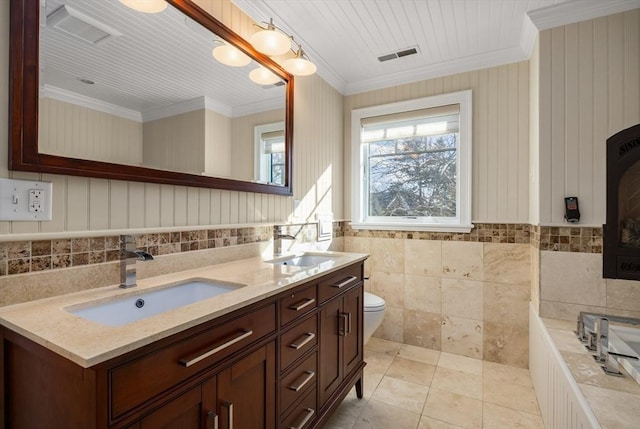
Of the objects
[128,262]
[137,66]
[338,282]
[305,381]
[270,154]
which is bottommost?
[305,381]

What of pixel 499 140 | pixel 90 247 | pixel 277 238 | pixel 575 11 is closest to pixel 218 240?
pixel 277 238

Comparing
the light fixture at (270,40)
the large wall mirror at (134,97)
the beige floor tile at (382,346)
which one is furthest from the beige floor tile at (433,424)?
the light fixture at (270,40)

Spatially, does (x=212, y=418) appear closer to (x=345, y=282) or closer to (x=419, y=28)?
(x=345, y=282)

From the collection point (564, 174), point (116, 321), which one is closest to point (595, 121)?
point (564, 174)

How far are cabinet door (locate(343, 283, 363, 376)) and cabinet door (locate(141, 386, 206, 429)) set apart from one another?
3.32ft

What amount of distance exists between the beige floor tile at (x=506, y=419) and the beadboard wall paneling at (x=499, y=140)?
132 cm

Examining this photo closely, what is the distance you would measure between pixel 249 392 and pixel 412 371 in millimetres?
1681

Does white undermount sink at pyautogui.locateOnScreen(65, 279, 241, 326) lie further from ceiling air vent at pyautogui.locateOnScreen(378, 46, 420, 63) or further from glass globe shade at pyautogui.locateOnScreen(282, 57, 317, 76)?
ceiling air vent at pyautogui.locateOnScreen(378, 46, 420, 63)

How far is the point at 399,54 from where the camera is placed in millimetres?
2520

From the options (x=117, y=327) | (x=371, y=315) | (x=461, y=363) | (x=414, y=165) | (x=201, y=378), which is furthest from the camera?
(x=414, y=165)

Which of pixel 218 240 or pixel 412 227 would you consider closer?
pixel 218 240

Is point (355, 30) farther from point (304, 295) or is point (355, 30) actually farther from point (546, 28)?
point (304, 295)

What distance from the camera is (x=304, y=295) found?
140 cm

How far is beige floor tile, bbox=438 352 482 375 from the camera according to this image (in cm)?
238
